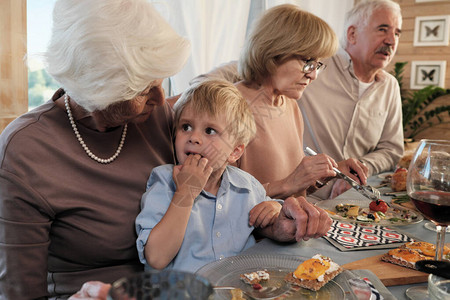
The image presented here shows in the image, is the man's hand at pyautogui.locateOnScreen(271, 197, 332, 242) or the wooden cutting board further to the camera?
the man's hand at pyautogui.locateOnScreen(271, 197, 332, 242)

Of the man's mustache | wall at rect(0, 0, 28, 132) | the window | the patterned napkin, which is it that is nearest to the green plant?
the man's mustache

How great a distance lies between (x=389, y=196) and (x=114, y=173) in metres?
1.24

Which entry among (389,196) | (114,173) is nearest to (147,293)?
(114,173)

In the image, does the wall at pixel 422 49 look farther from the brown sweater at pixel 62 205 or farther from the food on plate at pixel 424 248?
Result: the brown sweater at pixel 62 205

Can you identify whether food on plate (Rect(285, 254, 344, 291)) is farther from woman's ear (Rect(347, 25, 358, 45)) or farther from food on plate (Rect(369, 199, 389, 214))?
woman's ear (Rect(347, 25, 358, 45))

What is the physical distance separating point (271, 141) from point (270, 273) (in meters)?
1.06

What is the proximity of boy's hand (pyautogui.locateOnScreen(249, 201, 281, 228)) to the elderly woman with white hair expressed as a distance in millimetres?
354

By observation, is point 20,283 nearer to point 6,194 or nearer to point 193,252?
point 6,194

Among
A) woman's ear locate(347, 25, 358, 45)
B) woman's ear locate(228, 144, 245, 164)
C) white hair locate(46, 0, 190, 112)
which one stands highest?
woman's ear locate(347, 25, 358, 45)

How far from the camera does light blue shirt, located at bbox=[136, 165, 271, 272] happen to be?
46.9 inches

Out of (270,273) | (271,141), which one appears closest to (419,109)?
(271,141)

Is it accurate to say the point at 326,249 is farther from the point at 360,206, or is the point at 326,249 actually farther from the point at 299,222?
the point at 360,206

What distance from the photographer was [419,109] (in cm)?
614

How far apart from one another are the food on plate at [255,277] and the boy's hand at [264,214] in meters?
0.35
